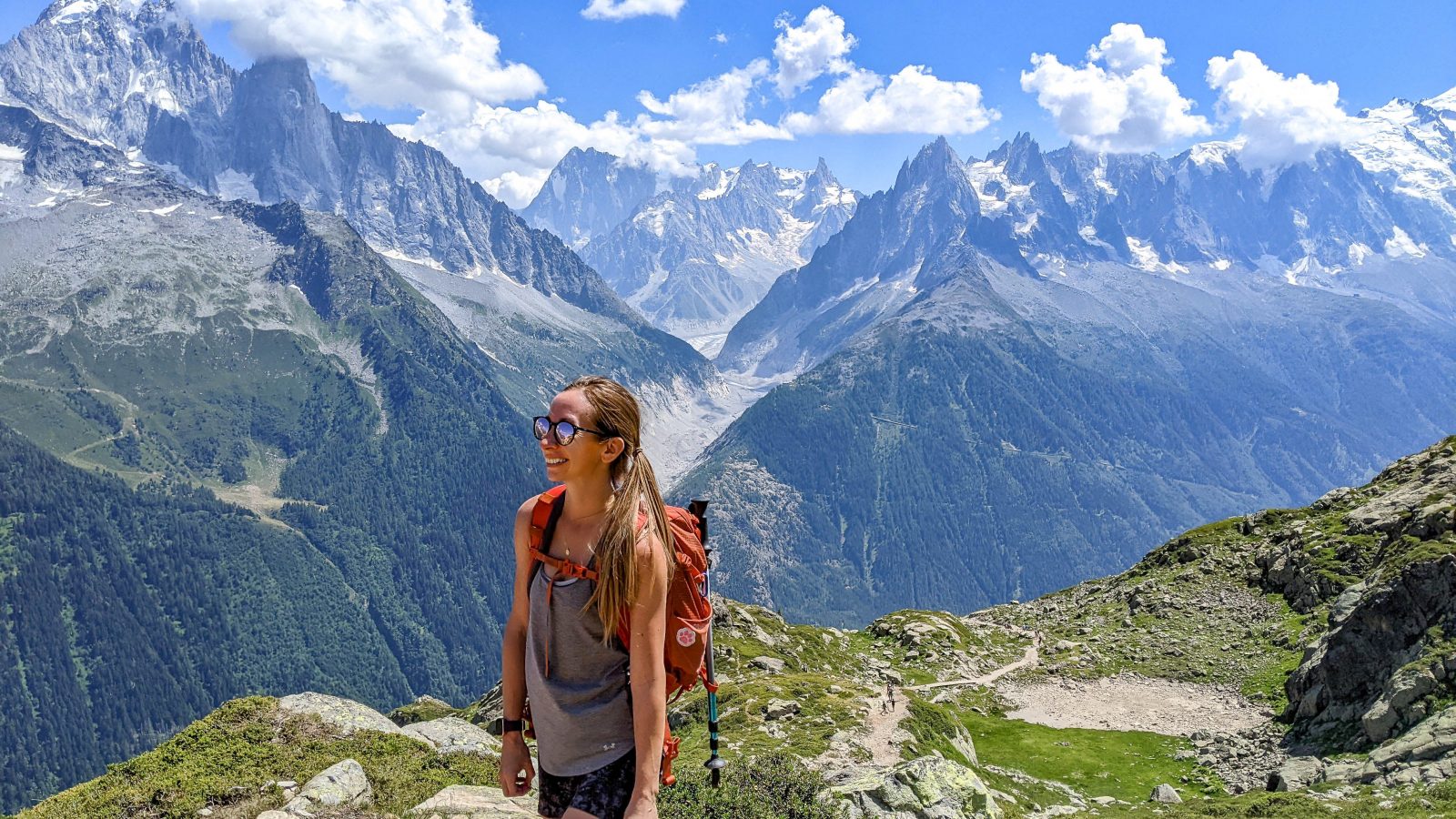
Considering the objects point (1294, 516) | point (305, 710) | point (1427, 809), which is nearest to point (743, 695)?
point (305, 710)

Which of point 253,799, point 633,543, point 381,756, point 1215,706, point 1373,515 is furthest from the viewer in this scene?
point 1373,515

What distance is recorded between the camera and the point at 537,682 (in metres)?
7.98

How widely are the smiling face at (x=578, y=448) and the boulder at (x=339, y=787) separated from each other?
13115 millimetres

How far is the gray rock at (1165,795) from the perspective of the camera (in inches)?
1264

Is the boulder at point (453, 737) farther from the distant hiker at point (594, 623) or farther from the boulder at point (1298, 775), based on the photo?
the boulder at point (1298, 775)

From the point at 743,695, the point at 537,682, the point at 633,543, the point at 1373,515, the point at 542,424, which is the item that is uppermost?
the point at 1373,515

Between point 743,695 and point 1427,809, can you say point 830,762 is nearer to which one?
point 743,695

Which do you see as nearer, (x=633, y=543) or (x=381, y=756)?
(x=633, y=543)

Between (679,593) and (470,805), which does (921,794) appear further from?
(679,593)

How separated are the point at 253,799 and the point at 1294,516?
83.1m

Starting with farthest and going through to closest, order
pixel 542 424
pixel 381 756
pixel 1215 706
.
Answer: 1. pixel 1215 706
2. pixel 381 756
3. pixel 542 424

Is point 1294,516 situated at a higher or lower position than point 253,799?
higher

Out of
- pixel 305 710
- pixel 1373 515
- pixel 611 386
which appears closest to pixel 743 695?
pixel 305 710

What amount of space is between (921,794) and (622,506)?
17371 millimetres
